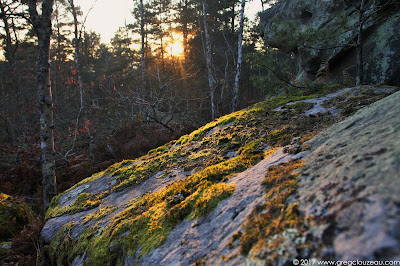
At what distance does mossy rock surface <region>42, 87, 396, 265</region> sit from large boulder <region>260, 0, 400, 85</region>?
2.78 m

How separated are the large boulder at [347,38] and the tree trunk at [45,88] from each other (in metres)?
6.65

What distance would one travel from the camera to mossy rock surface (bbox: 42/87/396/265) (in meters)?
1.55

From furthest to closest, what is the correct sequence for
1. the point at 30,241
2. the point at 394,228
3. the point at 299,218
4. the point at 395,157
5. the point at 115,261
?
the point at 30,241
the point at 115,261
the point at 299,218
the point at 395,157
the point at 394,228

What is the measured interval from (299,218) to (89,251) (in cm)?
214

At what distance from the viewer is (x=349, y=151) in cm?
139

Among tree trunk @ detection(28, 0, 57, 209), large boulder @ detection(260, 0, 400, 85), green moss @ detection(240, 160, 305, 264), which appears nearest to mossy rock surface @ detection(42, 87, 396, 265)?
green moss @ detection(240, 160, 305, 264)

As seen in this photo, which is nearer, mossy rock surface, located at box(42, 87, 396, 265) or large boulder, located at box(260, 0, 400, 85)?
mossy rock surface, located at box(42, 87, 396, 265)

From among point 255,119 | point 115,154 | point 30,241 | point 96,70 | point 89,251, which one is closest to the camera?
point 89,251

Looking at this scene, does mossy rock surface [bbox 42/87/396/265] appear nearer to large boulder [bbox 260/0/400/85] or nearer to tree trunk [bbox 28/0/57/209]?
tree trunk [bbox 28/0/57/209]

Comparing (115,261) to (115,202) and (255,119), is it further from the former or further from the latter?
(255,119)

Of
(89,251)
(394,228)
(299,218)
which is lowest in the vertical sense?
(89,251)

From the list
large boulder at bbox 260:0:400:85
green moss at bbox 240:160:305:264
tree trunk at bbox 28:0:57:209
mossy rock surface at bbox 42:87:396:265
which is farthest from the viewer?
large boulder at bbox 260:0:400:85

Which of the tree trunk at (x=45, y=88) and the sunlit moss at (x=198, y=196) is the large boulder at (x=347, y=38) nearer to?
the sunlit moss at (x=198, y=196)

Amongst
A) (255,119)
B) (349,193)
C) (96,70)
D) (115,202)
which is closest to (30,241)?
(115,202)
